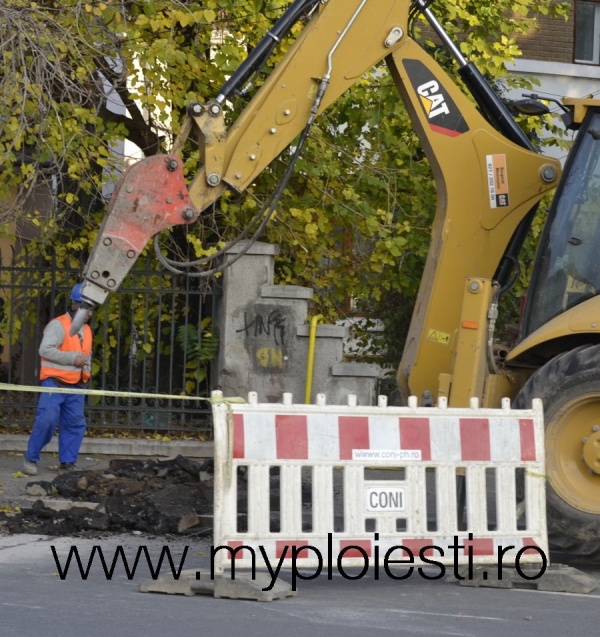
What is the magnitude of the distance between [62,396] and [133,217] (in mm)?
3520

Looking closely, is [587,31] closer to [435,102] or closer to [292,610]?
[435,102]

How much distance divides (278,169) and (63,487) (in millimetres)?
5062

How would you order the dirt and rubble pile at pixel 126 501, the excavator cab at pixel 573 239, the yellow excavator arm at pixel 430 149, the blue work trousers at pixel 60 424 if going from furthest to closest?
1. the blue work trousers at pixel 60 424
2. the yellow excavator arm at pixel 430 149
3. the dirt and rubble pile at pixel 126 501
4. the excavator cab at pixel 573 239

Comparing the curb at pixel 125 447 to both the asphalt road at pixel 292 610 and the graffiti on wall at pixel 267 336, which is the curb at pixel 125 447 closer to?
the graffiti on wall at pixel 267 336

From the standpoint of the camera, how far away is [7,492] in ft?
33.6

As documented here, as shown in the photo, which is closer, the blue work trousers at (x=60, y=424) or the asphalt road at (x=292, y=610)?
the asphalt road at (x=292, y=610)

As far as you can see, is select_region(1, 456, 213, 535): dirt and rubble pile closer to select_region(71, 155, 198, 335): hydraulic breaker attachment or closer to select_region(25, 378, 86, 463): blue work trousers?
select_region(25, 378, 86, 463): blue work trousers

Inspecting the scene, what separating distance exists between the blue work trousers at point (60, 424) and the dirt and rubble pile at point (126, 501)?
1139 mm

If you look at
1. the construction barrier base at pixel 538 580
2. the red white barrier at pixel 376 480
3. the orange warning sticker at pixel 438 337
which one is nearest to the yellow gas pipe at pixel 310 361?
the orange warning sticker at pixel 438 337

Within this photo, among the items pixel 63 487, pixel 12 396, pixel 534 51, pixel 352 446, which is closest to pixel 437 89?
pixel 352 446

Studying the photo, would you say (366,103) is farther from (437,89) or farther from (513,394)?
(513,394)

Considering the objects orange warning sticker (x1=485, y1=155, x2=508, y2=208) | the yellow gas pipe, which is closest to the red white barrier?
orange warning sticker (x1=485, y1=155, x2=508, y2=208)

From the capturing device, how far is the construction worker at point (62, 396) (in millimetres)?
11211

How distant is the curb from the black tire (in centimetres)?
582
